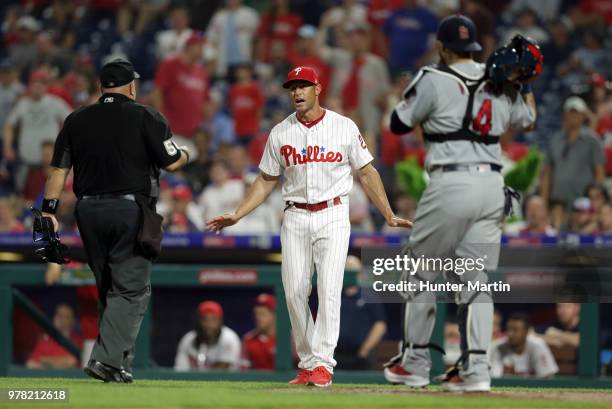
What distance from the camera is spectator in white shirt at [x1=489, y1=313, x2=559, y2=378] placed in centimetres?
1074

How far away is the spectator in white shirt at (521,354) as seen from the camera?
1074 cm

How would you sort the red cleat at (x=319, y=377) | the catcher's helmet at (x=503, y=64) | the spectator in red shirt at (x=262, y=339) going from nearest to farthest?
the catcher's helmet at (x=503, y=64) < the red cleat at (x=319, y=377) < the spectator in red shirt at (x=262, y=339)

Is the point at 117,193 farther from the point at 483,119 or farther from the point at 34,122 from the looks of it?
the point at 34,122

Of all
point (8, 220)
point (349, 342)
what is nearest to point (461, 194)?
point (349, 342)

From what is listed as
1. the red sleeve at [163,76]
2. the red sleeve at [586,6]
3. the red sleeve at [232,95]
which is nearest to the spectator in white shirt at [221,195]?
the red sleeve at [232,95]

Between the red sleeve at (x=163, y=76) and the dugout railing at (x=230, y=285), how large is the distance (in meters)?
5.15

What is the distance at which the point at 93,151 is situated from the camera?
774cm

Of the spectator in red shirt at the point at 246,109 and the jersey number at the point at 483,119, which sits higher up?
the spectator in red shirt at the point at 246,109

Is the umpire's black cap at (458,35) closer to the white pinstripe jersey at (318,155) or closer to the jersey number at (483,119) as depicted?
the jersey number at (483,119)

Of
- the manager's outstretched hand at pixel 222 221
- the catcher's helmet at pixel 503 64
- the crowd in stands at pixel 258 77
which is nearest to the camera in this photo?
the catcher's helmet at pixel 503 64

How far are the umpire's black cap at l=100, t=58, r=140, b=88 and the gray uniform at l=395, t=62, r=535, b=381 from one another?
1620 millimetres

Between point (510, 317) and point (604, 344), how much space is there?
0.76 m

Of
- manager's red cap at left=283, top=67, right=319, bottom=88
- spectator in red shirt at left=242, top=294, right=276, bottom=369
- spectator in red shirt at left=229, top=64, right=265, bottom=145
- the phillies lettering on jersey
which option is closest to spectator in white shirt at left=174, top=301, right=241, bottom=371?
spectator in red shirt at left=242, top=294, right=276, bottom=369

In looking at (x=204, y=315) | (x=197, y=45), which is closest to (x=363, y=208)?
(x=204, y=315)
